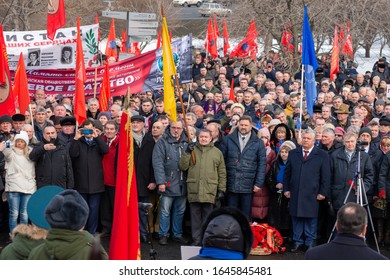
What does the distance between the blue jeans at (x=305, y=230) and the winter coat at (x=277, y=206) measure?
36 centimetres

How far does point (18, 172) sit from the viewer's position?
9812mm

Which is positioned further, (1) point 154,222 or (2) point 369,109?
(2) point 369,109

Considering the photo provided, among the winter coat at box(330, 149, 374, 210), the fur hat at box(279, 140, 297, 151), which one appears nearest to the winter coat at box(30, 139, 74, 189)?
the fur hat at box(279, 140, 297, 151)

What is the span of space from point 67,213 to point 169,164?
5.69 meters

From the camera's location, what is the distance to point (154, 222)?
10609 mm

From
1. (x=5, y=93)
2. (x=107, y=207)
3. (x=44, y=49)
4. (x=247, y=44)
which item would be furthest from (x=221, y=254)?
(x=247, y=44)

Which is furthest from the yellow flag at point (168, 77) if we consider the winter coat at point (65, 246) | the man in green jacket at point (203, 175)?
the winter coat at point (65, 246)

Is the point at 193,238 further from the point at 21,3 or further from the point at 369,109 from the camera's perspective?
the point at 21,3

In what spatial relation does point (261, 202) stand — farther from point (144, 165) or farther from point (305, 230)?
point (144, 165)

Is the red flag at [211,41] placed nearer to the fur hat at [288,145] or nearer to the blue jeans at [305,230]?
the fur hat at [288,145]

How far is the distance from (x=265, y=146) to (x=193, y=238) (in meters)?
1.55

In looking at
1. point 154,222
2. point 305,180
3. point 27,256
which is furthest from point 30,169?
point 27,256

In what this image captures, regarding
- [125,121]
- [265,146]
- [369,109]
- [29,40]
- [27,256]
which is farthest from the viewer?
[29,40]

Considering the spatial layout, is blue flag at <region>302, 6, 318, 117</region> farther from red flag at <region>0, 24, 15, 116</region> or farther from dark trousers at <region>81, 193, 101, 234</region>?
red flag at <region>0, 24, 15, 116</region>
